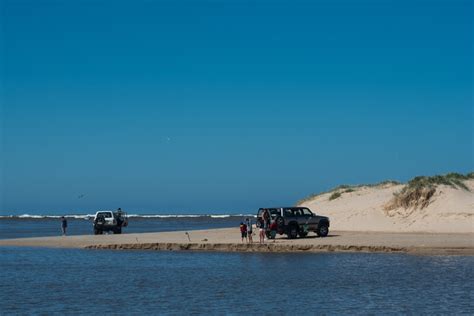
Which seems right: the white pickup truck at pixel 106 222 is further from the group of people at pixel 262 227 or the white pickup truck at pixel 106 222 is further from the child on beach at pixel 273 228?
the child on beach at pixel 273 228

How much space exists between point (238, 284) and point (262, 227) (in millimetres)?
14813

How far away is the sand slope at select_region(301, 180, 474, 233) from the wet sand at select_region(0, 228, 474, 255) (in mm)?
2257

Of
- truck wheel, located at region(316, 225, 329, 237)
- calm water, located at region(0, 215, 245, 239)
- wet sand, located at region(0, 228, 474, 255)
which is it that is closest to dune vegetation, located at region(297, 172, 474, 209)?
wet sand, located at region(0, 228, 474, 255)

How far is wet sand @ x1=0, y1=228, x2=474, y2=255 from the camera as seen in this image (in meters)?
39.2

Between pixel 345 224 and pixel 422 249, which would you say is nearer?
pixel 422 249

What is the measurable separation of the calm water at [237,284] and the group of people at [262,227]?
8.47 ft

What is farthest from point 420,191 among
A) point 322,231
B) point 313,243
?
point 313,243

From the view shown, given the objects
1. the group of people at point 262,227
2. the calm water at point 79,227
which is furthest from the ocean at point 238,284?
the calm water at point 79,227

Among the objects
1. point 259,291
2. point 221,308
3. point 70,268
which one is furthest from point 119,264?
point 221,308

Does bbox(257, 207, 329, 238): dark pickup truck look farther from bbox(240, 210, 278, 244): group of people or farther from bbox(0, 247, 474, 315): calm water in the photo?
bbox(0, 247, 474, 315): calm water

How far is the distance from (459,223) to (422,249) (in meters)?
11.4

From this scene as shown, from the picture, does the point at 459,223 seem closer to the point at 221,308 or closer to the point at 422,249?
the point at 422,249

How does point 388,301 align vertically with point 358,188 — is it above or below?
below

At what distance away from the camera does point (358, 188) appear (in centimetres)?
6969
